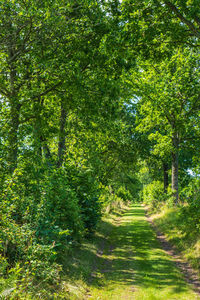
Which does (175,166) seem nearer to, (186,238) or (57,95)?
(186,238)

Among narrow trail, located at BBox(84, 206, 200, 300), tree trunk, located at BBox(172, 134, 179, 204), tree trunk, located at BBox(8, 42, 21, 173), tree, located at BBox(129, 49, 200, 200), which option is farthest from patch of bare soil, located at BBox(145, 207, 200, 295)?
tree, located at BBox(129, 49, 200, 200)

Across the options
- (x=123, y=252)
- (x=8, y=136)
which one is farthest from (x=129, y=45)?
(x=123, y=252)

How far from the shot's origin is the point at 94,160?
15.2 metres

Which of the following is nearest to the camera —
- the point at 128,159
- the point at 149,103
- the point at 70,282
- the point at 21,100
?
the point at 70,282

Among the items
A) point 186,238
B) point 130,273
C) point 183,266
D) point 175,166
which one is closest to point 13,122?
point 130,273

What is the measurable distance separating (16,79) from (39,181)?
5.70 m

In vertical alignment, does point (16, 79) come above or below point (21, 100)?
above

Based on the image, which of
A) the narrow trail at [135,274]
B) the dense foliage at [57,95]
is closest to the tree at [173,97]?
the dense foliage at [57,95]

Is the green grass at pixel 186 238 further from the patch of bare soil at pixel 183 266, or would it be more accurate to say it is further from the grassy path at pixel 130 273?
the grassy path at pixel 130 273

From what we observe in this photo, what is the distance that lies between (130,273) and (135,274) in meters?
0.21

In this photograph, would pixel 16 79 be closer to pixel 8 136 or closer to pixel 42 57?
pixel 42 57

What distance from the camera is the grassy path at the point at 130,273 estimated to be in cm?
780

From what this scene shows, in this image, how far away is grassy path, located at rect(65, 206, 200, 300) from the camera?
780 cm

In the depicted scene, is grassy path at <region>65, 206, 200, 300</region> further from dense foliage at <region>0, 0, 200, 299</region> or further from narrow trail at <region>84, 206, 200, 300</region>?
dense foliage at <region>0, 0, 200, 299</region>
